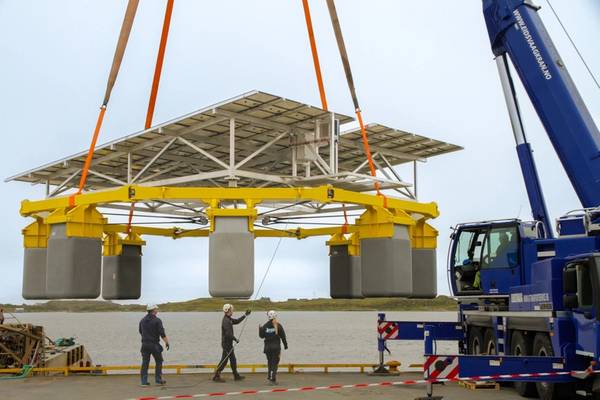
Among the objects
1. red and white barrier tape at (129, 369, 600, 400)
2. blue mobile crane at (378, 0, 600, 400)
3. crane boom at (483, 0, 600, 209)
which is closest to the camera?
red and white barrier tape at (129, 369, 600, 400)

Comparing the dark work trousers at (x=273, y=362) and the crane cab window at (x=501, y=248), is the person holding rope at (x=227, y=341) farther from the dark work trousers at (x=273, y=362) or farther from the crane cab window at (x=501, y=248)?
the crane cab window at (x=501, y=248)

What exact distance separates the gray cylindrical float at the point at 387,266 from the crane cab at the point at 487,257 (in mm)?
1344

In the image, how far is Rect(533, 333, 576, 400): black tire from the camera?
540 inches

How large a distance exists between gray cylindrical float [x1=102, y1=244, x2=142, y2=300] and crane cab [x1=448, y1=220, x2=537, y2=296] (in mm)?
10771

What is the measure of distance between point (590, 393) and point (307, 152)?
9687 millimetres

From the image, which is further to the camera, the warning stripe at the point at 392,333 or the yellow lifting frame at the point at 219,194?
the warning stripe at the point at 392,333

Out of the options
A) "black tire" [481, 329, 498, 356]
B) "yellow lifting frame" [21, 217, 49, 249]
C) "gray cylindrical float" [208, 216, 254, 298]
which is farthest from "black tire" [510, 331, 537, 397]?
"yellow lifting frame" [21, 217, 49, 249]

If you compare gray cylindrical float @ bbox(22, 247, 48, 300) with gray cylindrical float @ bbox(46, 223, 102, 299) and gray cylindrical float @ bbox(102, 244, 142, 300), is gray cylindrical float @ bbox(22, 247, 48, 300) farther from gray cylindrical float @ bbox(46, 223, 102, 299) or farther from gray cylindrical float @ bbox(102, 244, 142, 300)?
gray cylindrical float @ bbox(102, 244, 142, 300)

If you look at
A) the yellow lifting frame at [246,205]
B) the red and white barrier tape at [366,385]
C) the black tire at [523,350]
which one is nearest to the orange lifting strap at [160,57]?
the yellow lifting frame at [246,205]

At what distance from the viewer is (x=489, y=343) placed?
1756 cm

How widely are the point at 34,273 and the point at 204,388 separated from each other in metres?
6.60

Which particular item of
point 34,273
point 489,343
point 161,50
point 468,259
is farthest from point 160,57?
point 489,343

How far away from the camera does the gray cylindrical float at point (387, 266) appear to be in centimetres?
1797

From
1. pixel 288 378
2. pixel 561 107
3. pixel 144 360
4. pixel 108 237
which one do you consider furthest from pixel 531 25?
pixel 108 237
